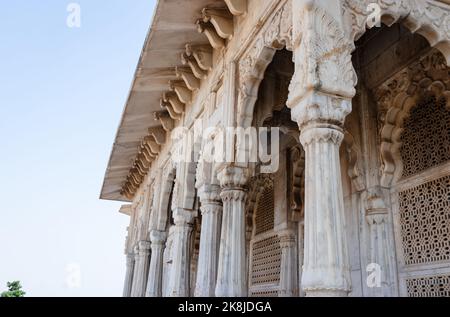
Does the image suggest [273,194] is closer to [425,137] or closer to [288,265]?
[288,265]

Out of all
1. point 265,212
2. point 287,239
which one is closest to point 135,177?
point 265,212

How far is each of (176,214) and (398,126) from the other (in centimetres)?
361

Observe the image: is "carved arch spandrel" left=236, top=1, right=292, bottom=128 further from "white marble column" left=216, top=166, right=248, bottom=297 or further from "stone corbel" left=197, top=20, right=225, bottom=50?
"stone corbel" left=197, top=20, right=225, bottom=50

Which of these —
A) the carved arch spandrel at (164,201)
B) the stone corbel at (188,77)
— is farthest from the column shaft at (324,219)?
the carved arch spandrel at (164,201)

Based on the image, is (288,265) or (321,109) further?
(288,265)

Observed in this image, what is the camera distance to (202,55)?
6.59 meters

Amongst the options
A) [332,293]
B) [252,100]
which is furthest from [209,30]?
[332,293]

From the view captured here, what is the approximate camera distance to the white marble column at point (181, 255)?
668 cm

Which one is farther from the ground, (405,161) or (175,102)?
(175,102)

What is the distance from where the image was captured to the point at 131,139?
1052 cm

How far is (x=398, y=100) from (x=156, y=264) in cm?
602

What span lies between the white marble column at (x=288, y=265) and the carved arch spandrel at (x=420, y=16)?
4100 millimetres

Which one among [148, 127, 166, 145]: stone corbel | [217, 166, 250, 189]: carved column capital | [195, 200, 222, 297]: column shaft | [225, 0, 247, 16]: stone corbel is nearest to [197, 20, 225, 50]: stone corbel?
[225, 0, 247, 16]: stone corbel

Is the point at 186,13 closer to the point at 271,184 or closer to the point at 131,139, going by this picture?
the point at 271,184
